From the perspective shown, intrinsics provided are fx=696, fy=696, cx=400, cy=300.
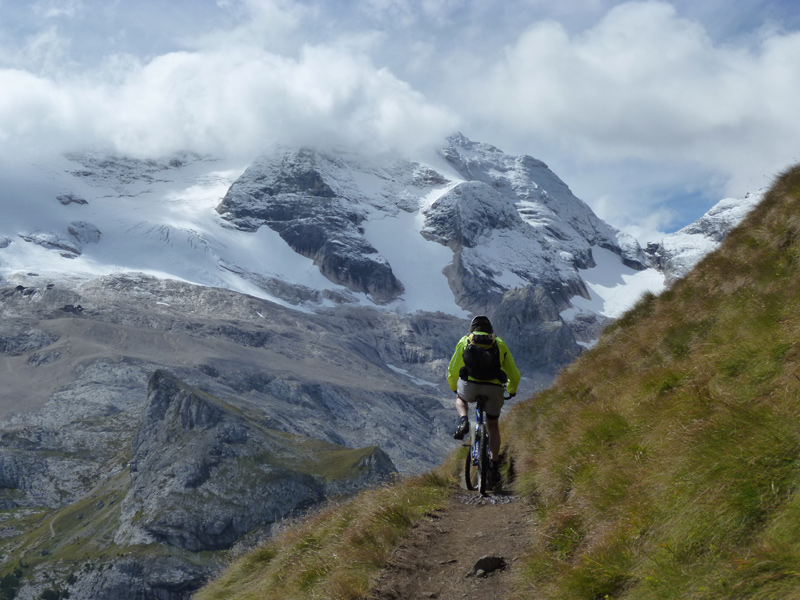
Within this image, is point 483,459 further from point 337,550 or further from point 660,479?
point 660,479

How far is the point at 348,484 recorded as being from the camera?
101 m

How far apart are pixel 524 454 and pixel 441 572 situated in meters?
4.40

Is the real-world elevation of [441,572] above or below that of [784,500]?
below

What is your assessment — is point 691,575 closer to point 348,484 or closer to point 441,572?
point 441,572

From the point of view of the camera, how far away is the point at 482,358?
1164 centimetres

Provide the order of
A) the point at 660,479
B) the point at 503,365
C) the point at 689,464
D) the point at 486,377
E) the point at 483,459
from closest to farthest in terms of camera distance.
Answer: the point at 689,464
the point at 660,479
the point at 486,377
the point at 503,365
the point at 483,459

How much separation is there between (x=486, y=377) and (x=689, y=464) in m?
5.55

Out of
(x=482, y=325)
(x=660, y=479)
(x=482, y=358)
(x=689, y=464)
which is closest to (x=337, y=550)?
(x=482, y=358)

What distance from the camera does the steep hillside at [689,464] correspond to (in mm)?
5316

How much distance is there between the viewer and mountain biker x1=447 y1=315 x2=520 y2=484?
11719mm

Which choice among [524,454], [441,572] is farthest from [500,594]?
[524,454]

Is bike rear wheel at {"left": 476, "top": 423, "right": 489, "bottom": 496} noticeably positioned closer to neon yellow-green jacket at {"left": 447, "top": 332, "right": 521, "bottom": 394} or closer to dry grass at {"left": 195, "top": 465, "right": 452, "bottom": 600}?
dry grass at {"left": 195, "top": 465, "right": 452, "bottom": 600}

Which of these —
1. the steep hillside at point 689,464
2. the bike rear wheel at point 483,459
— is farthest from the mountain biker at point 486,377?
the steep hillside at point 689,464

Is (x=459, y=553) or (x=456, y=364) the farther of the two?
(x=456, y=364)
